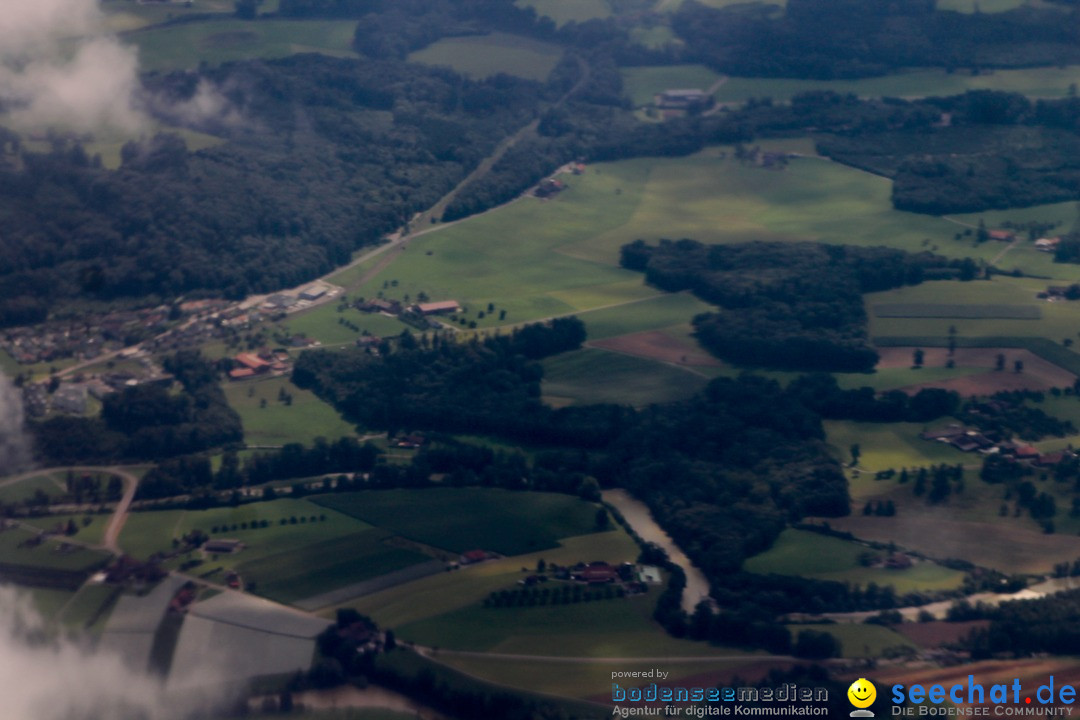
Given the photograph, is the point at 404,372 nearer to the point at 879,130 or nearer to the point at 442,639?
the point at 442,639

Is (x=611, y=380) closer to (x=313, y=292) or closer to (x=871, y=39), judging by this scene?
(x=313, y=292)

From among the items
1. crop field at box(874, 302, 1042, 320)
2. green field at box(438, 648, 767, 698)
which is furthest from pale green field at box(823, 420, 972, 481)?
green field at box(438, 648, 767, 698)

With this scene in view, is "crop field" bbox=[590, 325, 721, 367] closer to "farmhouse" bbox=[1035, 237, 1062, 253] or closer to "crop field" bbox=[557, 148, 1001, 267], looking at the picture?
"crop field" bbox=[557, 148, 1001, 267]

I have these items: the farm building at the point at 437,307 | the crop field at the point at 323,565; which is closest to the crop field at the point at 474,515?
the crop field at the point at 323,565

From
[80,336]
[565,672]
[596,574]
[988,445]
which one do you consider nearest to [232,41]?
[80,336]

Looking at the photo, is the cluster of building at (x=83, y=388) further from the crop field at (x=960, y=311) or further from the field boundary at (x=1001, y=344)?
the crop field at (x=960, y=311)

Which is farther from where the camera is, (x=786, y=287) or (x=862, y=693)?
(x=786, y=287)

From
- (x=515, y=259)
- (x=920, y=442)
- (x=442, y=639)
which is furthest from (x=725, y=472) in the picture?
(x=515, y=259)

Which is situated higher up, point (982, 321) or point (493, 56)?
point (493, 56)
